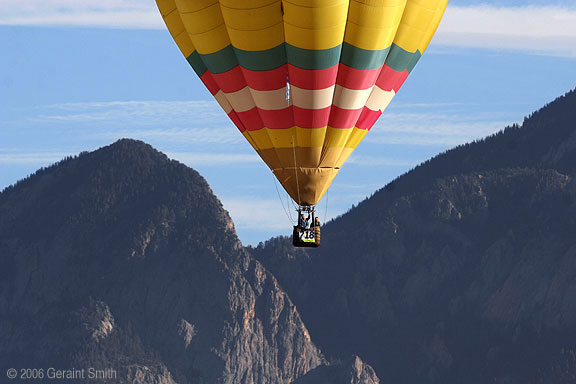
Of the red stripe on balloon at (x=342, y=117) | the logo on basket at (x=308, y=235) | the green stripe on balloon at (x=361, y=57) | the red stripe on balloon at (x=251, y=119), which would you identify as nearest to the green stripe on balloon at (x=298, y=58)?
the green stripe on balloon at (x=361, y=57)

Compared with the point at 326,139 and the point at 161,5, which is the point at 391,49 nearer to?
the point at 326,139

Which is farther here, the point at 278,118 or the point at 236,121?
the point at 236,121

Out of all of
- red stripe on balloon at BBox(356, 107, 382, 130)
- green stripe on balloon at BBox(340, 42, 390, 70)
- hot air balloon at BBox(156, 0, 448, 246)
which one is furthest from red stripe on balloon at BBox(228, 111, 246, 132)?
green stripe on balloon at BBox(340, 42, 390, 70)

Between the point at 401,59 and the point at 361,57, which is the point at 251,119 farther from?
the point at 401,59

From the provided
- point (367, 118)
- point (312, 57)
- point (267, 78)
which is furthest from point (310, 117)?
point (367, 118)

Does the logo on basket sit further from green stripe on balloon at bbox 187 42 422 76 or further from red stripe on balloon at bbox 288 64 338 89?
green stripe on balloon at bbox 187 42 422 76

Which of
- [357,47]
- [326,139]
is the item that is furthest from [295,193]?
[357,47]

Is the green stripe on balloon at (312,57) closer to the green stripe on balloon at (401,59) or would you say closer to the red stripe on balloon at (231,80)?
the red stripe on balloon at (231,80)
